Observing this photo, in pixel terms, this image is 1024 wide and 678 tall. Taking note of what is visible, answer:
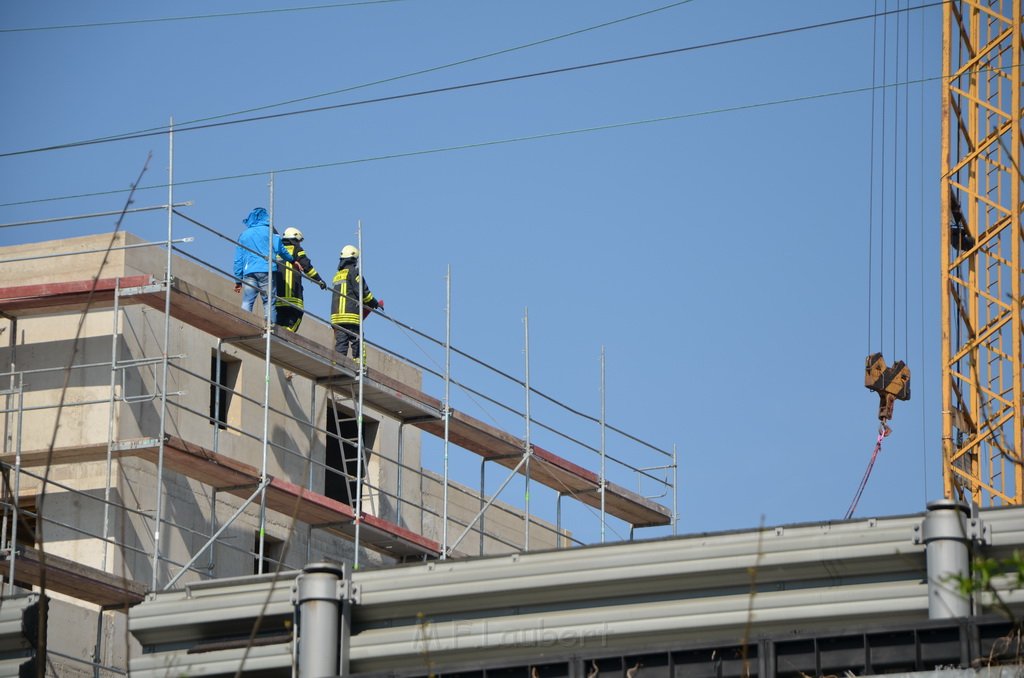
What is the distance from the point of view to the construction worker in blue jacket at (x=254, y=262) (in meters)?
23.8

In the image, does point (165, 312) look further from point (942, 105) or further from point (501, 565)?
point (942, 105)

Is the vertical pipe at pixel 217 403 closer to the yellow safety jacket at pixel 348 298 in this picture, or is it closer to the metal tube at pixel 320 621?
the yellow safety jacket at pixel 348 298

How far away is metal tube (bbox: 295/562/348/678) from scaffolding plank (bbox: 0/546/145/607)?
9353mm

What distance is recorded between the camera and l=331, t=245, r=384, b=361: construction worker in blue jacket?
2533 cm

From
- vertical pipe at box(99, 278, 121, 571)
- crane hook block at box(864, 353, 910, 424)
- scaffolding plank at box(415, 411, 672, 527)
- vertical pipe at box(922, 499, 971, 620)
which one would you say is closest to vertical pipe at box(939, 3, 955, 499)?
crane hook block at box(864, 353, 910, 424)

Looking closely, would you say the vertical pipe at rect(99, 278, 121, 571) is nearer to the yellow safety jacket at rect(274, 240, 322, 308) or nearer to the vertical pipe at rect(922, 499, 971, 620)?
the yellow safety jacket at rect(274, 240, 322, 308)

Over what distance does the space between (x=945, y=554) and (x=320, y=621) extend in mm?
3317

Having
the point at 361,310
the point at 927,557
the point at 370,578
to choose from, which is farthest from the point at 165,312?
the point at 927,557

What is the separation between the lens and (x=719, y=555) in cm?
927

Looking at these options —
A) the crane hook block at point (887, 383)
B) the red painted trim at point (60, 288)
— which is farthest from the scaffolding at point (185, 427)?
the crane hook block at point (887, 383)

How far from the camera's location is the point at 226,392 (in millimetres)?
24328

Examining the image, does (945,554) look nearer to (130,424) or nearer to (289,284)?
(130,424)

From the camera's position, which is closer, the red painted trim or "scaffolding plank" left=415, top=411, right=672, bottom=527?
the red painted trim

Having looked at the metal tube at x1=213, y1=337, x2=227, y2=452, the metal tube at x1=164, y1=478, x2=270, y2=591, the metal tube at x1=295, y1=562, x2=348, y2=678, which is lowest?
the metal tube at x1=295, y1=562, x2=348, y2=678
